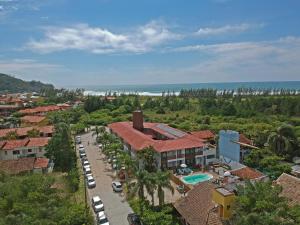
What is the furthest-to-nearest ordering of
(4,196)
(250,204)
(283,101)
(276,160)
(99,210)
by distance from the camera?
(283,101), (276,160), (99,210), (4,196), (250,204)

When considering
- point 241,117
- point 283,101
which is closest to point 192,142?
point 241,117

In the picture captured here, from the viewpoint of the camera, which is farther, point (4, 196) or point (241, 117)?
point (241, 117)

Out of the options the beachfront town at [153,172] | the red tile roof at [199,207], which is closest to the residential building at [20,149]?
the beachfront town at [153,172]

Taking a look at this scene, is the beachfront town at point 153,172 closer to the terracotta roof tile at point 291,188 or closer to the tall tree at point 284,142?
the terracotta roof tile at point 291,188

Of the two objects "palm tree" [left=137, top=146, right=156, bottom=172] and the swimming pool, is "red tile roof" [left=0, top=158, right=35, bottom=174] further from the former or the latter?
the swimming pool

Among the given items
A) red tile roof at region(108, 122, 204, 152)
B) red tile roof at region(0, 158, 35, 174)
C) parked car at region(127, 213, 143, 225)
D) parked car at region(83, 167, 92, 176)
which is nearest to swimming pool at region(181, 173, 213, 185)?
red tile roof at region(108, 122, 204, 152)

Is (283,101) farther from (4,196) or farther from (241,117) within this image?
(4,196)
